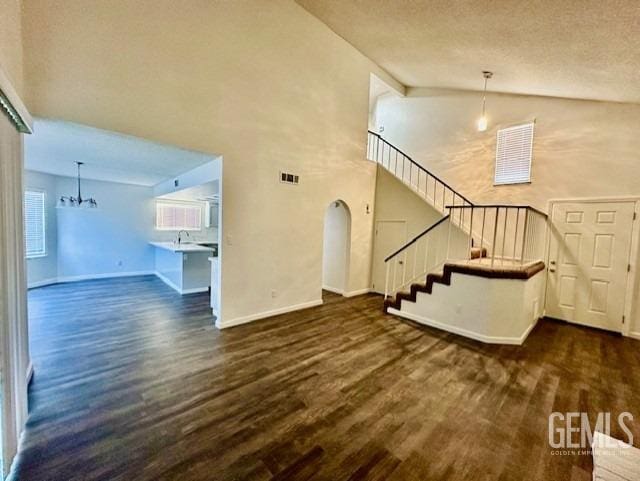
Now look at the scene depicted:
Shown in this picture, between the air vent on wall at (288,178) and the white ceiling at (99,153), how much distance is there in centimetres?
116

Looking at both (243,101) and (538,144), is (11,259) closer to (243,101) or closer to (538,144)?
(243,101)

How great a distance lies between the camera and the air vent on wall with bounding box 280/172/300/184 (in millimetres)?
4736

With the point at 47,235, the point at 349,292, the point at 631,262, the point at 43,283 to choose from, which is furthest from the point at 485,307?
the point at 47,235

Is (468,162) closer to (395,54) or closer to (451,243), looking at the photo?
(451,243)

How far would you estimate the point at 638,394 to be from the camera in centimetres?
280

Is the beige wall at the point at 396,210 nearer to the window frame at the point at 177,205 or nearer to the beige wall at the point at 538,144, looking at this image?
the beige wall at the point at 538,144

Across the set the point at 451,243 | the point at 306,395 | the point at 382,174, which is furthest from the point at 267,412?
the point at 382,174

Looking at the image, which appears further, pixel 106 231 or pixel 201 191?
pixel 106 231

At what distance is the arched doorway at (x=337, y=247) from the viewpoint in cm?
629

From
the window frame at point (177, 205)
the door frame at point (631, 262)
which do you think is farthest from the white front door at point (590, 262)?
the window frame at point (177, 205)

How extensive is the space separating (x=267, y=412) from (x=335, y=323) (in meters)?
2.32

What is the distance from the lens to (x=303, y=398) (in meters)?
2.59

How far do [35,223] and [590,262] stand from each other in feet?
37.3

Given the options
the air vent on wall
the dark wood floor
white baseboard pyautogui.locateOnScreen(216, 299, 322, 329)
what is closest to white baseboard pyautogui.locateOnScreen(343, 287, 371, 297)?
white baseboard pyautogui.locateOnScreen(216, 299, 322, 329)
